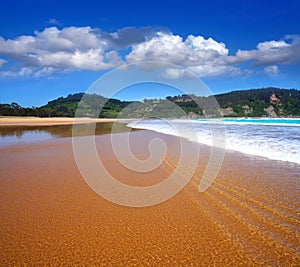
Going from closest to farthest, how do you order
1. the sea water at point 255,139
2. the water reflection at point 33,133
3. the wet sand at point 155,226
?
the wet sand at point 155,226 → the sea water at point 255,139 → the water reflection at point 33,133

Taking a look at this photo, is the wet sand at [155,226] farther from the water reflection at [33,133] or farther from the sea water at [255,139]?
the water reflection at [33,133]

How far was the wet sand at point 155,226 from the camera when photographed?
2.36 meters

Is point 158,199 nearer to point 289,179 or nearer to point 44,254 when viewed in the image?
point 44,254

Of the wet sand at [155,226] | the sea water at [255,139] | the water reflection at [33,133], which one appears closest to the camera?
the wet sand at [155,226]

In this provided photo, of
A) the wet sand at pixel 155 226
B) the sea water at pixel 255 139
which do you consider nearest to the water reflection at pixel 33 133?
the sea water at pixel 255 139

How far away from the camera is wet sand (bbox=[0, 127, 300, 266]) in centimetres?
236

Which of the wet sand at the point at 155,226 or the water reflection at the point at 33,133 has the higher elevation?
the water reflection at the point at 33,133

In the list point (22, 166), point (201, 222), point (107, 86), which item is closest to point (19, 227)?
point (201, 222)

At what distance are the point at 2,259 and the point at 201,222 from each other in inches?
94.7

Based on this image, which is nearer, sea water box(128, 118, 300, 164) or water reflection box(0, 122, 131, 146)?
sea water box(128, 118, 300, 164)

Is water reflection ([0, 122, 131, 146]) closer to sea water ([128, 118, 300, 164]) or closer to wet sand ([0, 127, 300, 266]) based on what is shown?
sea water ([128, 118, 300, 164])

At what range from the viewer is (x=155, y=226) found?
3045 millimetres

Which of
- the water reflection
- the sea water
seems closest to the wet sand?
the sea water

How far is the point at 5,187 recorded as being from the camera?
186 inches
